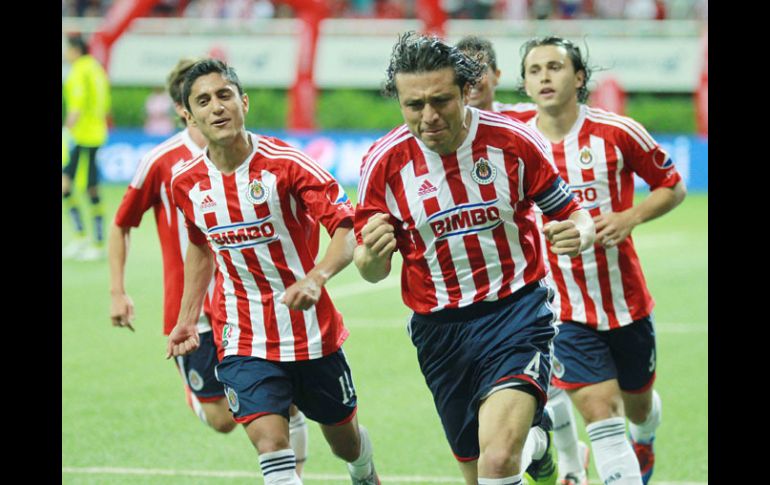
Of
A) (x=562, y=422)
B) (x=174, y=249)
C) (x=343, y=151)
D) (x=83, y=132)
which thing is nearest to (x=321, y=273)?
(x=174, y=249)

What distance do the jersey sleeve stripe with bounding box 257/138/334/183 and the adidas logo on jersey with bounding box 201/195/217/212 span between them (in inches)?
12.1

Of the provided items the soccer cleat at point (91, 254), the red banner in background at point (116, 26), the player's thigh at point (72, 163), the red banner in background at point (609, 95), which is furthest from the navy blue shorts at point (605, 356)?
the red banner in background at point (116, 26)

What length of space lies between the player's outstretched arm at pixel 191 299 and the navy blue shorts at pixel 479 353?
109cm

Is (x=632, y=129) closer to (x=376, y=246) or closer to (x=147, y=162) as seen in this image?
(x=376, y=246)

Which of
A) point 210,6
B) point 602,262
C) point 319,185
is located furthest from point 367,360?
point 210,6

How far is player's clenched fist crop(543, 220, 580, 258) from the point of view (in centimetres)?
466

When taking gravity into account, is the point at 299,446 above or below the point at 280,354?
below

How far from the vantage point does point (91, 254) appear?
15.7 meters

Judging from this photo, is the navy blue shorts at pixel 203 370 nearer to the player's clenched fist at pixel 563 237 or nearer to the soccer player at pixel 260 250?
the soccer player at pixel 260 250

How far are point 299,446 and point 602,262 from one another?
1.80 metres

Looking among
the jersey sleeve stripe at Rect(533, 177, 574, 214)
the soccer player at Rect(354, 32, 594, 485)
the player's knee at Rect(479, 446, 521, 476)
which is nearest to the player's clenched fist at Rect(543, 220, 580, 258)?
the soccer player at Rect(354, 32, 594, 485)

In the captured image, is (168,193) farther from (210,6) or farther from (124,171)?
(210,6)

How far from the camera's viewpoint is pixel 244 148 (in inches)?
215

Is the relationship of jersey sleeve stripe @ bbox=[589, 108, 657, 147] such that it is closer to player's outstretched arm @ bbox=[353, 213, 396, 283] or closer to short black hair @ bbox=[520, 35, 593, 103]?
short black hair @ bbox=[520, 35, 593, 103]
